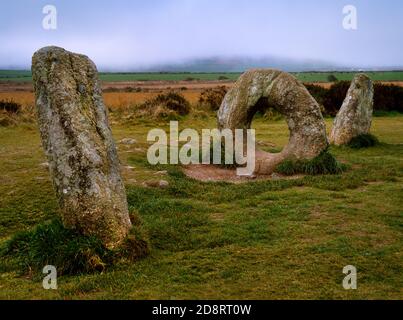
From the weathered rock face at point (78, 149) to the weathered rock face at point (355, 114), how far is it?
515 inches

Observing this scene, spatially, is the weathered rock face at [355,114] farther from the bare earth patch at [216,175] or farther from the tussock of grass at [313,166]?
the bare earth patch at [216,175]

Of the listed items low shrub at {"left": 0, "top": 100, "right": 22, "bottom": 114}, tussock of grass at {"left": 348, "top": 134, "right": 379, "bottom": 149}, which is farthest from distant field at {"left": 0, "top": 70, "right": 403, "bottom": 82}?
tussock of grass at {"left": 348, "top": 134, "right": 379, "bottom": 149}

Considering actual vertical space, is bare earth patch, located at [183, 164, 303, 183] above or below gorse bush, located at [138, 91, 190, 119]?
below

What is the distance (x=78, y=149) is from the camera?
7.93m

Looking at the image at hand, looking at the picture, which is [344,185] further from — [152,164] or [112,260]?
[112,260]

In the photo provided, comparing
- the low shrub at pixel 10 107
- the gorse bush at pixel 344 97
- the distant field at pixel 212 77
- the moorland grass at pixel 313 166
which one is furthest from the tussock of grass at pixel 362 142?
the distant field at pixel 212 77

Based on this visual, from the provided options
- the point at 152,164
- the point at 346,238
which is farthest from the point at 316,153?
the point at 346,238

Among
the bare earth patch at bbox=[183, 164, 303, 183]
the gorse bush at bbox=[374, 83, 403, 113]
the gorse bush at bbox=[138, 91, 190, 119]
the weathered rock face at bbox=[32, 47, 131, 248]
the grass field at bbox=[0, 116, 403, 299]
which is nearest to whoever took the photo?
the grass field at bbox=[0, 116, 403, 299]

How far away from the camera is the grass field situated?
7.01 m

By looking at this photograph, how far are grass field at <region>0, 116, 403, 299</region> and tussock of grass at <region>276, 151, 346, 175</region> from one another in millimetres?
486

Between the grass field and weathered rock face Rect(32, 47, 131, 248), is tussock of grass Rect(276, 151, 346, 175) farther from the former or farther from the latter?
weathered rock face Rect(32, 47, 131, 248)

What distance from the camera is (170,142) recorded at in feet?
64.2

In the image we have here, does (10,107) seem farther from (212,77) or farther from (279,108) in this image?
(212,77)
